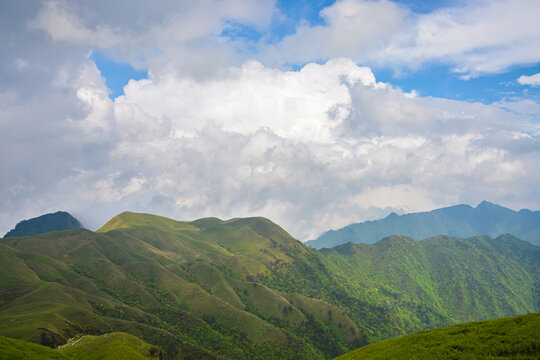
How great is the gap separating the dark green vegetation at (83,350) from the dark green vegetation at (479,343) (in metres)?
105

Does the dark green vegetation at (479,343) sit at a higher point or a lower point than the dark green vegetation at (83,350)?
higher

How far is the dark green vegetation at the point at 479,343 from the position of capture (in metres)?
52.9

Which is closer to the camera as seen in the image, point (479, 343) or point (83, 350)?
point (479, 343)

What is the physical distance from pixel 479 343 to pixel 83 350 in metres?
180

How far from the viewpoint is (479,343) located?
58.5 metres

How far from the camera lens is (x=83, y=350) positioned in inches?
6885

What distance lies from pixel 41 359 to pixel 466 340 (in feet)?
413

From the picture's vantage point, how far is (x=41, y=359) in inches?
4611

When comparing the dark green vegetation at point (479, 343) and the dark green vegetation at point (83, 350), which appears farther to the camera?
the dark green vegetation at point (83, 350)

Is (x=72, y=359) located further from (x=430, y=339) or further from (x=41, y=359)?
(x=430, y=339)

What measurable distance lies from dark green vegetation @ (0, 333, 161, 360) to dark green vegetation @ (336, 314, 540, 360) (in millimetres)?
105107

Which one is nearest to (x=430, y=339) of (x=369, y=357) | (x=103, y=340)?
(x=369, y=357)

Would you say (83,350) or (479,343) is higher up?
(479,343)

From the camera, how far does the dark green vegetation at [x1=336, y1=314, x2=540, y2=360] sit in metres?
52.9
